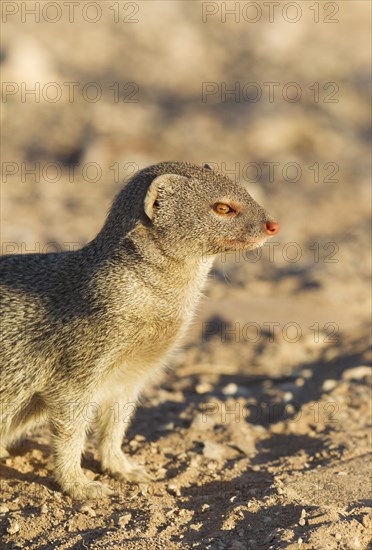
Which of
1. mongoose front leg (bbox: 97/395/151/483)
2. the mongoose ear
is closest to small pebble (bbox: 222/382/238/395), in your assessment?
mongoose front leg (bbox: 97/395/151/483)

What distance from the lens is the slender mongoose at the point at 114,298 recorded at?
527 cm

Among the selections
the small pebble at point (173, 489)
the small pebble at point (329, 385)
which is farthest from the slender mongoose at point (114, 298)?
the small pebble at point (329, 385)

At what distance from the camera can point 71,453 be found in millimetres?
5402

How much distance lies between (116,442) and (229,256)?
16.5 feet

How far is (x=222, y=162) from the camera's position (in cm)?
1367

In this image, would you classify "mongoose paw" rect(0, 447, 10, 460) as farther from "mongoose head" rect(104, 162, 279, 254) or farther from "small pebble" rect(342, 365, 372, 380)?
"small pebble" rect(342, 365, 372, 380)

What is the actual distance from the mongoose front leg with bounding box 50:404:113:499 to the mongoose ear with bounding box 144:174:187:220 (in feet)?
4.64

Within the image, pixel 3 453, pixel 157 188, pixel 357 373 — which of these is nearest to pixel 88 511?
pixel 3 453

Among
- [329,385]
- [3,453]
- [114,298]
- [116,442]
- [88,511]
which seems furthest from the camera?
[329,385]

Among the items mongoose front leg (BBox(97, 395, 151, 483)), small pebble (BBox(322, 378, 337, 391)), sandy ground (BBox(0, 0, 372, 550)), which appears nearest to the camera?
sandy ground (BBox(0, 0, 372, 550))

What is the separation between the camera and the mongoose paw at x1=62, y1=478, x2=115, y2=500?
5.33m

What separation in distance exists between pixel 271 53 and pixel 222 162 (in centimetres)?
577

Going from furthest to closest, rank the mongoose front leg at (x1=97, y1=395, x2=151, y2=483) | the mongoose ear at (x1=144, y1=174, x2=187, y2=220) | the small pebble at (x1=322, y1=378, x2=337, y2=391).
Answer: the small pebble at (x1=322, y1=378, x2=337, y2=391) < the mongoose front leg at (x1=97, y1=395, x2=151, y2=483) < the mongoose ear at (x1=144, y1=174, x2=187, y2=220)

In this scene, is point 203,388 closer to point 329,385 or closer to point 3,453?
point 329,385
